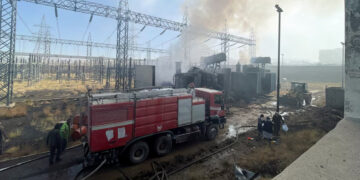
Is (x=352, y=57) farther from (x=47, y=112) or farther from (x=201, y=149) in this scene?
(x=47, y=112)

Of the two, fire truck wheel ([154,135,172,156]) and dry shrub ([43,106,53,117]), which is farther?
dry shrub ([43,106,53,117])

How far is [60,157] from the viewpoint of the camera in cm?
754

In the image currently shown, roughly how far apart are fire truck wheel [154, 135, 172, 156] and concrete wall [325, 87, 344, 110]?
61.1 ft

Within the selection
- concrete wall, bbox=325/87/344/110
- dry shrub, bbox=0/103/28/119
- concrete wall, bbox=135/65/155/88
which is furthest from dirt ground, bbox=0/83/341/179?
concrete wall, bbox=135/65/155/88

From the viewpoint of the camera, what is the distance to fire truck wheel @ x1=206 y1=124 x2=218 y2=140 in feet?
31.4

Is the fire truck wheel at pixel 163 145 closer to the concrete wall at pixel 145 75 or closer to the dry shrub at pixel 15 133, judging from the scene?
the dry shrub at pixel 15 133

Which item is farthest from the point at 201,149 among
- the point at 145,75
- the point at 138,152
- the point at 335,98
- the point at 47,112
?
the point at 335,98

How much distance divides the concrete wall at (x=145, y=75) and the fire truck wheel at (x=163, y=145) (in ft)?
44.7

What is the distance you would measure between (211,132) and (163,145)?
3.13m

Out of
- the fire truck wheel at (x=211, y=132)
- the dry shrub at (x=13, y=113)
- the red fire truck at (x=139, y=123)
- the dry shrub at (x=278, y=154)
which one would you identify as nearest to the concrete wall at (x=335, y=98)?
the dry shrub at (x=278, y=154)

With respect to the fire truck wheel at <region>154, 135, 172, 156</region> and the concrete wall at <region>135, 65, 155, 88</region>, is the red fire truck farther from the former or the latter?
the concrete wall at <region>135, 65, 155, 88</region>

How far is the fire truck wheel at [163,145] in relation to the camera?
7.54 metres

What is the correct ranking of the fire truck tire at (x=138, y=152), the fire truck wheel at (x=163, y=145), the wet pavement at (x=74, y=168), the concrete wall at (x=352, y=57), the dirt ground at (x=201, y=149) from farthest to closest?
1. the concrete wall at (x=352, y=57)
2. the fire truck wheel at (x=163, y=145)
3. the fire truck tire at (x=138, y=152)
4. the dirt ground at (x=201, y=149)
5. the wet pavement at (x=74, y=168)

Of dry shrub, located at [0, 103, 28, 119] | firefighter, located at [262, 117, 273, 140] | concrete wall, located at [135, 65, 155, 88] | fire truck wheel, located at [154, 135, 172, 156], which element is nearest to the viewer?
fire truck wheel, located at [154, 135, 172, 156]
